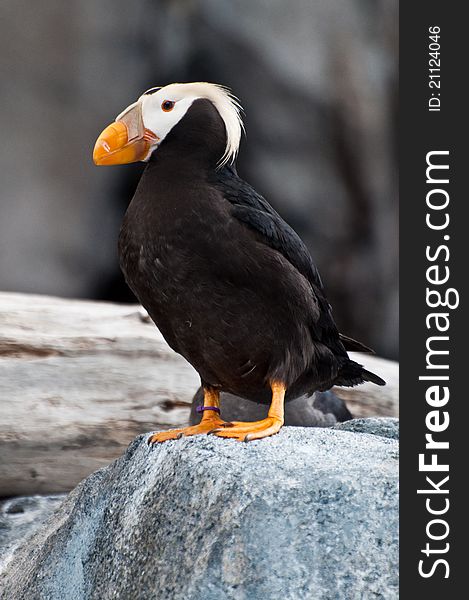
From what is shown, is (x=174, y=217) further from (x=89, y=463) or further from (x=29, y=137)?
(x=29, y=137)

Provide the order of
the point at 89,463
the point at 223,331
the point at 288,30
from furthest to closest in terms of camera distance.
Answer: the point at 288,30 → the point at 89,463 → the point at 223,331

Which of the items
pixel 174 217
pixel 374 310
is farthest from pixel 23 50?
pixel 174 217

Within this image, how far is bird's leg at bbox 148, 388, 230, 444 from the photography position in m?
2.55

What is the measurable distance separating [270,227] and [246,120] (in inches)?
171

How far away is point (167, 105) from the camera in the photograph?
2545 mm

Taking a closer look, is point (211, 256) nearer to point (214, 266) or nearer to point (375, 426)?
point (214, 266)

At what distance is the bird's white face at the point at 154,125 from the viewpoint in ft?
8.32

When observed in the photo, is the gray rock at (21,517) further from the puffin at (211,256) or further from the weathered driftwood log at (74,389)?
the puffin at (211,256)

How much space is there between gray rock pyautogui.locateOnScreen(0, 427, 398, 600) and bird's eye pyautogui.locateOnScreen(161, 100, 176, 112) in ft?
3.08

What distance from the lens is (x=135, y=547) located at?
2.33m

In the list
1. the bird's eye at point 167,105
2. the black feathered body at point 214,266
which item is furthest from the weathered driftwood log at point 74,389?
the bird's eye at point 167,105

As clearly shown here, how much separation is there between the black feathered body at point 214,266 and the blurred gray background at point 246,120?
420 centimetres

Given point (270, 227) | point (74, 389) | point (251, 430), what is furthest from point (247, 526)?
point (74, 389)

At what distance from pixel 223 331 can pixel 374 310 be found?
4.48 m
